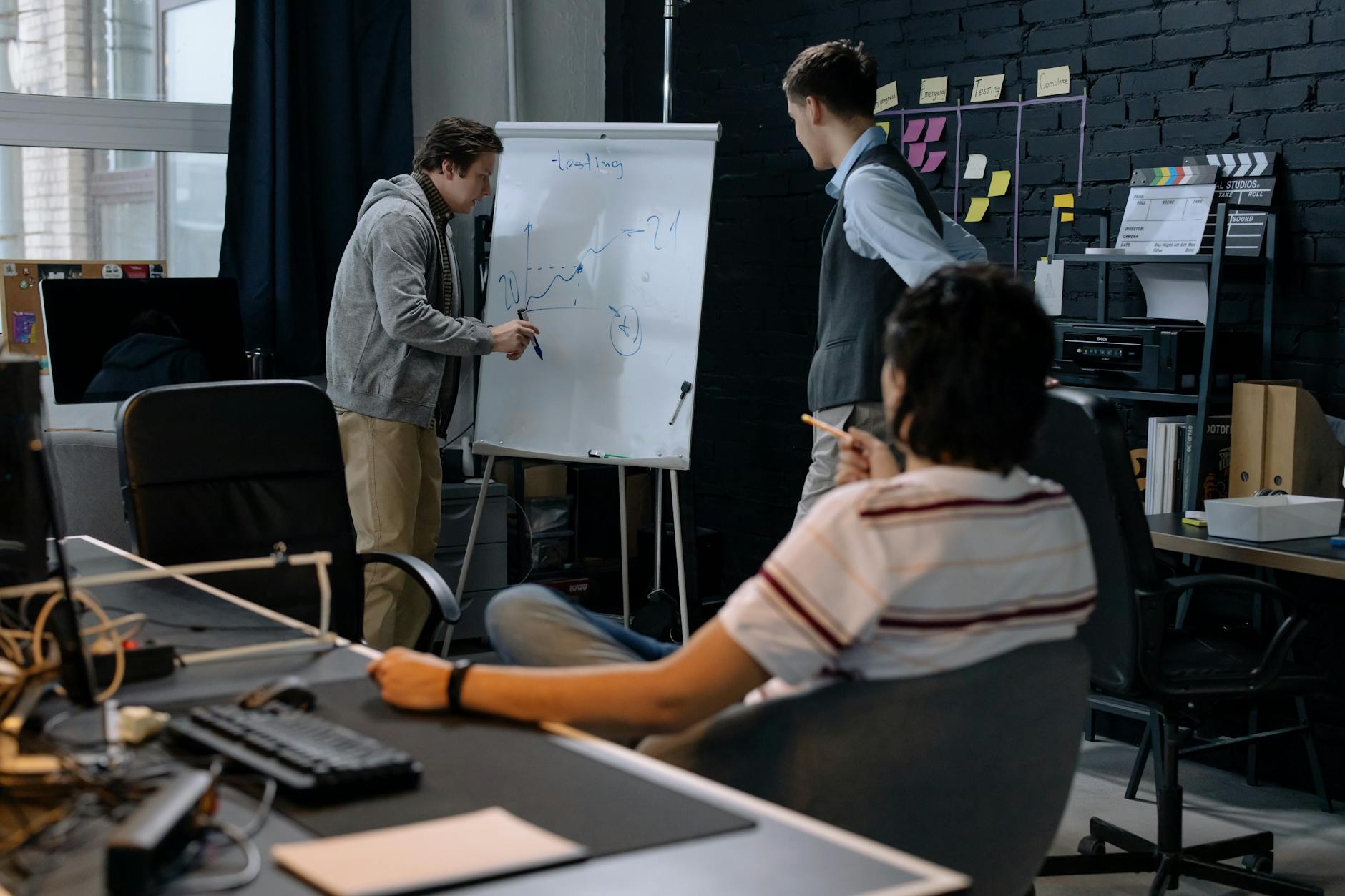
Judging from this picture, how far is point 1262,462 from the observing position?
314 centimetres

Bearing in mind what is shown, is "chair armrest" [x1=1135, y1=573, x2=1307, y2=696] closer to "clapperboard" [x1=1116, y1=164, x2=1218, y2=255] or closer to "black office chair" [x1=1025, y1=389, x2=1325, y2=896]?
"black office chair" [x1=1025, y1=389, x2=1325, y2=896]

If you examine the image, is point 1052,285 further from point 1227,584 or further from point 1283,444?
point 1227,584

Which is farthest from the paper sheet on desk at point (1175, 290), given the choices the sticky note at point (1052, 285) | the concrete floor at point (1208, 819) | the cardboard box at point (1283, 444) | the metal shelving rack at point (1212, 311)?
the concrete floor at point (1208, 819)

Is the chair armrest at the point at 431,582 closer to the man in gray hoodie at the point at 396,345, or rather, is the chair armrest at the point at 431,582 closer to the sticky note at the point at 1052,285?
the man in gray hoodie at the point at 396,345

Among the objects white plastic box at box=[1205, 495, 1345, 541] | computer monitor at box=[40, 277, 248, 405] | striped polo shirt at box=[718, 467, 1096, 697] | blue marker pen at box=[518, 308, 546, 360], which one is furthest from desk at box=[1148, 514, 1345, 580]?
computer monitor at box=[40, 277, 248, 405]

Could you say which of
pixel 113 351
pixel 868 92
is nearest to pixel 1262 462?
pixel 868 92

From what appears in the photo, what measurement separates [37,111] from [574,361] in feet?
6.01

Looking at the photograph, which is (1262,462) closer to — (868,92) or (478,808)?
(868,92)

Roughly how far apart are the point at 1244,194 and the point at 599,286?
1.75 meters

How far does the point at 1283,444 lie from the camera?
122 inches

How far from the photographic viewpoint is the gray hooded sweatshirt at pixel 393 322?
3732mm

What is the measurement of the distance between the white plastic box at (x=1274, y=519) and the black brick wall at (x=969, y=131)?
0.50 meters

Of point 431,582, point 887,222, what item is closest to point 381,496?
point 431,582

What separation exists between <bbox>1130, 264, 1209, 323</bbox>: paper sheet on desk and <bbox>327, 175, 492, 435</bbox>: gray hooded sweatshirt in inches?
68.9
